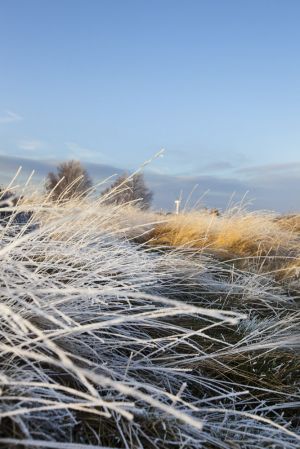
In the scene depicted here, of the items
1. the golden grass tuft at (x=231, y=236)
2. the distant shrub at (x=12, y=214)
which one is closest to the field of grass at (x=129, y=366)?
the distant shrub at (x=12, y=214)

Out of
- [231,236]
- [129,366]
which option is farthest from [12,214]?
[231,236]

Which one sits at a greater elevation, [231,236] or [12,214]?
[12,214]

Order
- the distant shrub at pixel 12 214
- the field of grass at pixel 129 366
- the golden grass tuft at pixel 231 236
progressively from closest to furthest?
the field of grass at pixel 129 366 → the distant shrub at pixel 12 214 → the golden grass tuft at pixel 231 236

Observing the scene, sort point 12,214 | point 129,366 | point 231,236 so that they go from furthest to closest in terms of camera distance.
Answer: point 231,236 < point 12,214 < point 129,366

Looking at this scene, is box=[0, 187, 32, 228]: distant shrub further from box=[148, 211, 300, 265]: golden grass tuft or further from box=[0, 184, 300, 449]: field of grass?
box=[148, 211, 300, 265]: golden grass tuft

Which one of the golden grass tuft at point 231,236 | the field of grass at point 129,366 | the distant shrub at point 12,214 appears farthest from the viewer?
the golden grass tuft at point 231,236

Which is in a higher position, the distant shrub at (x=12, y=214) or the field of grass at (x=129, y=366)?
the distant shrub at (x=12, y=214)

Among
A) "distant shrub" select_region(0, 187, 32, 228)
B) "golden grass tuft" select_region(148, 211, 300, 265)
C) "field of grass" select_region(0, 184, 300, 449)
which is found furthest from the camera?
"golden grass tuft" select_region(148, 211, 300, 265)

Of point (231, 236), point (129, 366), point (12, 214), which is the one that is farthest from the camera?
point (231, 236)

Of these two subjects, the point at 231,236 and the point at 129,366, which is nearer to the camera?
the point at 129,366

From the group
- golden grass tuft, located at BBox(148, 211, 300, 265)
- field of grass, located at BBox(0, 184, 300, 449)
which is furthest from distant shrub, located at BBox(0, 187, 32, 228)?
golden grass tuft, located at BBox(148, 211, 300, 265)

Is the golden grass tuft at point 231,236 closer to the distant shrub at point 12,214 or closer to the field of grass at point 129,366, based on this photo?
the distant shrub at point 12,214

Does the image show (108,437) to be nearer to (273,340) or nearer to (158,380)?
(158,380)

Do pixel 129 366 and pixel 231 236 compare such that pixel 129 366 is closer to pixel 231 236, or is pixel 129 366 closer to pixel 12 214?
pixel 12 214
